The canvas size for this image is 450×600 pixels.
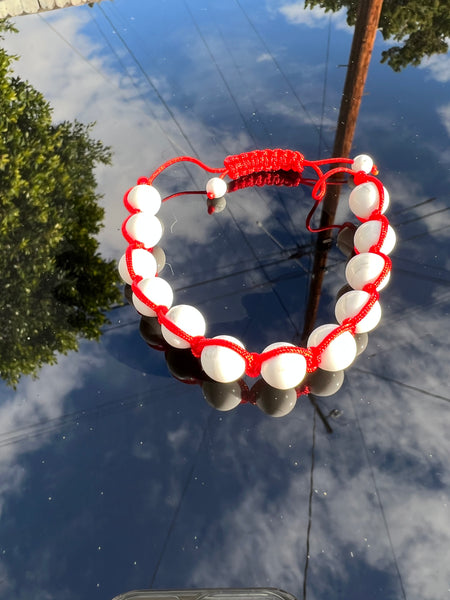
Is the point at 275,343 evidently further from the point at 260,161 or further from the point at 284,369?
the point at 260,161

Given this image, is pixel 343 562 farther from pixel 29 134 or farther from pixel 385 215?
pixel 29 134

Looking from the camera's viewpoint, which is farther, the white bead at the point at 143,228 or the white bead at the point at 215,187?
the white bead at the point at 215,187

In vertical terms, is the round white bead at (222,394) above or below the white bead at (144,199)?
below

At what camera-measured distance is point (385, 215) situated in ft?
4.68

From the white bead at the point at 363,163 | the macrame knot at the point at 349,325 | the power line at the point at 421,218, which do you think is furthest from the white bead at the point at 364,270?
the white bead at the point at 363,163

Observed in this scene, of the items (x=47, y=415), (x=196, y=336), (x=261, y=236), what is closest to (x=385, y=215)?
(x=261, y=236)

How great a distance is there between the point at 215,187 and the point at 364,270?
49 cm

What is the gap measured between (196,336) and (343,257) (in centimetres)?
46

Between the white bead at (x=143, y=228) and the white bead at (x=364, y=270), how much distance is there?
468 millimetres

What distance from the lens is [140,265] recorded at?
123 cm

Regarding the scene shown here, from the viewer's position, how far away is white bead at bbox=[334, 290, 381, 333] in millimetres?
1137

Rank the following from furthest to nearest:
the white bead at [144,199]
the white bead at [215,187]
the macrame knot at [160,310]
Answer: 1. the white bead at [215,187]
2. the white bead at [144,199]
3. the macrame knot at [160,310]

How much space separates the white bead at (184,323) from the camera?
1122 mm

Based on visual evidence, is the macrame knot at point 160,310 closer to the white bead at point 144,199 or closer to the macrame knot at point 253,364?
the macrame knot at point 253,364
